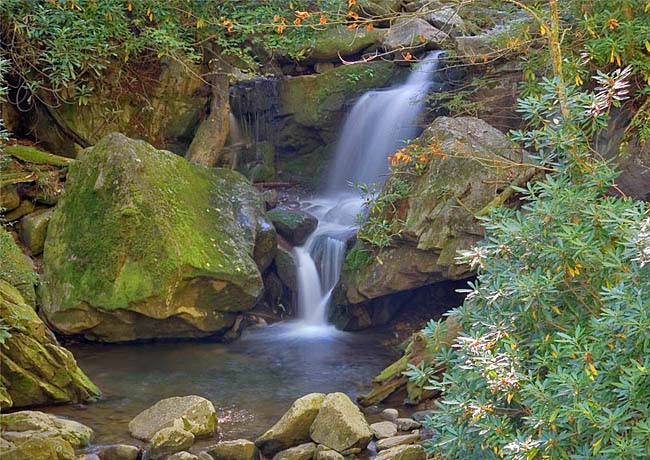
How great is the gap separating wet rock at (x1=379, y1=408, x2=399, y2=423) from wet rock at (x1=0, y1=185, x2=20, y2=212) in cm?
508

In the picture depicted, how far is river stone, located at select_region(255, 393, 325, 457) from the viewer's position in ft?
17.0

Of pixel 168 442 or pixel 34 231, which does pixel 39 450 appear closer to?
pixel 168 442

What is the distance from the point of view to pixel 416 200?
739cm

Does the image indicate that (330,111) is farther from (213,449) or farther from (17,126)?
(213,449)

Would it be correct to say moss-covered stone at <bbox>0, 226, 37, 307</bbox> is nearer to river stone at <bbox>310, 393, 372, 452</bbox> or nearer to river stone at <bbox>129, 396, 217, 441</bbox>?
river stone at <bbox>129, 396, 217, 441</bbox>

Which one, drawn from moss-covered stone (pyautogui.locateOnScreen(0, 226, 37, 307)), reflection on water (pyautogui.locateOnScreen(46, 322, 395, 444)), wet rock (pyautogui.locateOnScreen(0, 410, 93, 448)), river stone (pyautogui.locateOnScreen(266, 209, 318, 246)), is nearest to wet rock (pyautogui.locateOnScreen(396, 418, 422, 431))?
reflection on water (pyautogui.locateOnScreen(46, 322, 395, 444))

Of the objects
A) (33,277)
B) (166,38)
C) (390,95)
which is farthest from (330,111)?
(33,277)

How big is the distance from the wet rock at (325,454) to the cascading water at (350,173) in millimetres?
3673

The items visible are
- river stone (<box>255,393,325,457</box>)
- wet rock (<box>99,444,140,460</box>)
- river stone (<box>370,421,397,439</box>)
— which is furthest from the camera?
river stone (<box>370,421,397,439</box>)

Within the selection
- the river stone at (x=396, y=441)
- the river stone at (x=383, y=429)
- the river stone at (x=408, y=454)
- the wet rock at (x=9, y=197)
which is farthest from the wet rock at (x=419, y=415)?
the wet rock at (x=9, y=197)

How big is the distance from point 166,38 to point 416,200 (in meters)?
3.40

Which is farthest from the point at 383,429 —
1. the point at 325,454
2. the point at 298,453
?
the point at 298,453

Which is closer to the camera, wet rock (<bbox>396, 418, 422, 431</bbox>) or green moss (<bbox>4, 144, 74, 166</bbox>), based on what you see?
wet rock (<bbox>396, 418, 422, 431</bbox>)

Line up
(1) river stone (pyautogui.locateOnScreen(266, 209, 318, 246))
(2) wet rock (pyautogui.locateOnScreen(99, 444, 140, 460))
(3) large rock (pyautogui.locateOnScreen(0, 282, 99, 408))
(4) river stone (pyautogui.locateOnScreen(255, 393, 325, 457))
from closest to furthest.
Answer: (2) wet rock (pyautogui.locateOnScreen(99, 444, 140, 460)) → (4) river stone (pyautogui.locateOnScreen(255, 393, 325, 457)) → (3) large rock (pyautogui.locateOnScreen(0, 282, 99, 408)) → (1) river stone (pyautogui.locateOnScreen(266, 209, 318, 246))
